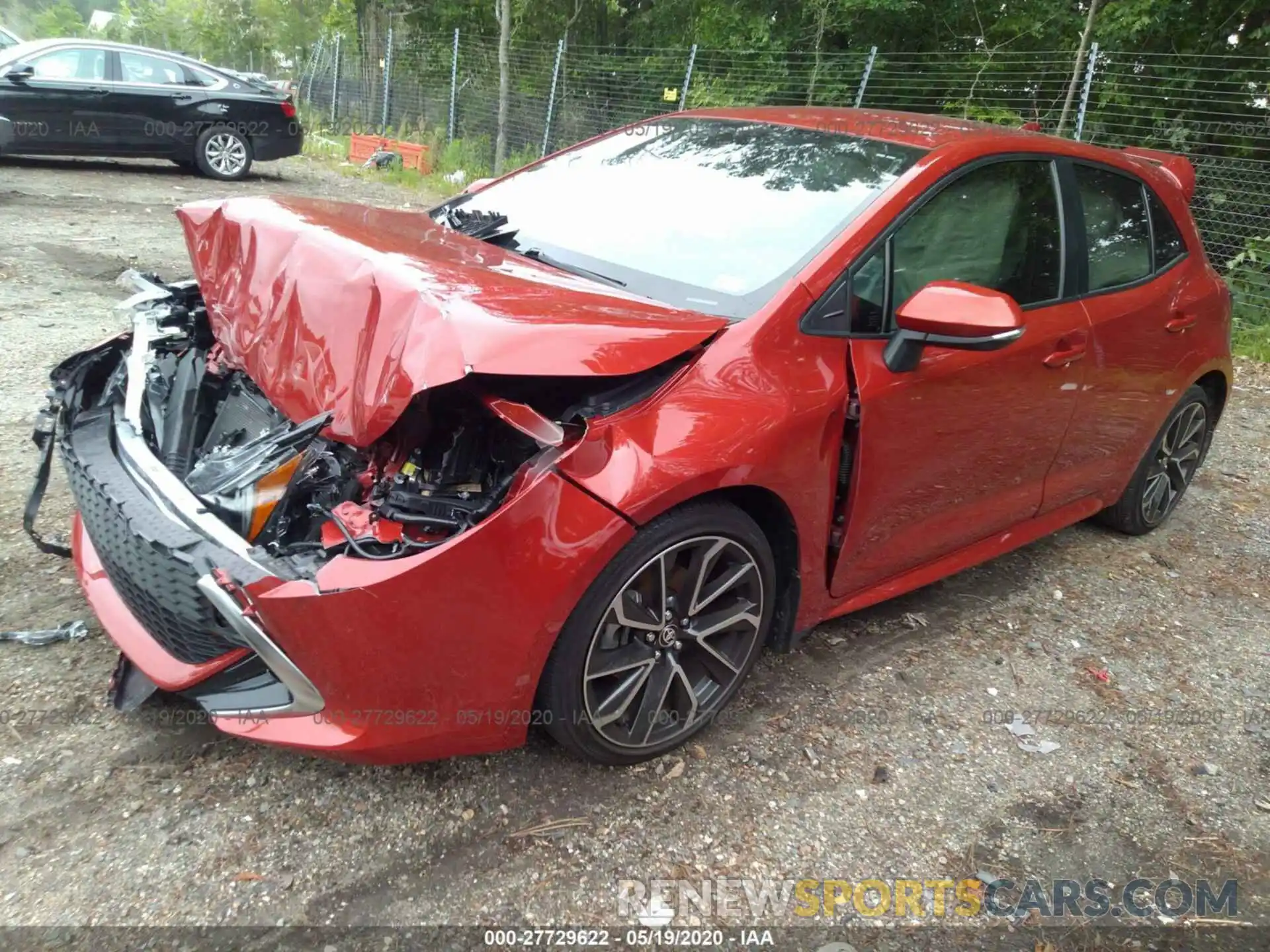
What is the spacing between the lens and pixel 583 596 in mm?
2094

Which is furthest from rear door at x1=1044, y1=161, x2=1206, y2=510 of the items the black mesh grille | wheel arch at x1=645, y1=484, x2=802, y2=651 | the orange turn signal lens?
the black mesh grille

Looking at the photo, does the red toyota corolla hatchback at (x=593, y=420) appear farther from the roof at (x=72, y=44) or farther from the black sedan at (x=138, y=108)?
the roof at (x=72, y=44)

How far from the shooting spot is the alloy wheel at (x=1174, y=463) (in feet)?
13.2

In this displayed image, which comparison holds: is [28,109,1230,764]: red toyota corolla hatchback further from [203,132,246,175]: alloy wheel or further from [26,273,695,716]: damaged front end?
[203,132,246,175]: alloy wheel

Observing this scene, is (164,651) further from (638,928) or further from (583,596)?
(638,928)

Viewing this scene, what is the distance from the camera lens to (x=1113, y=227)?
337cm

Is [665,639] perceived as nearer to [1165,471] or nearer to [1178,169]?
[1165,471]

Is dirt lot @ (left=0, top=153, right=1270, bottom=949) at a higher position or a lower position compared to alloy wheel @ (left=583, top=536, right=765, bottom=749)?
lower

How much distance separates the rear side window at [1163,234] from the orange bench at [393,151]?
12569mm

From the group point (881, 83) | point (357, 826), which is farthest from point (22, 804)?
point (881, 83)

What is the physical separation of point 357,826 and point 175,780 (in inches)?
18.9

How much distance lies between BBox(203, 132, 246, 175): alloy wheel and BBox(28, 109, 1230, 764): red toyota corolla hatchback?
933 centimetres

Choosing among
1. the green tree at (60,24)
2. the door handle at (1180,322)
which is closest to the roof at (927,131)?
the door handle at (1180,322)

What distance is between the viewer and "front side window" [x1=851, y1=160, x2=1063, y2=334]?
2557 mm
